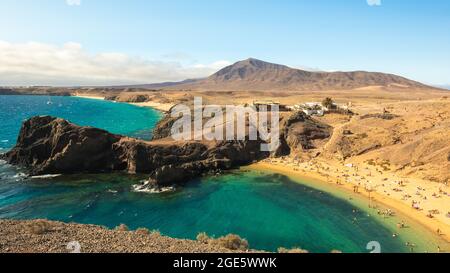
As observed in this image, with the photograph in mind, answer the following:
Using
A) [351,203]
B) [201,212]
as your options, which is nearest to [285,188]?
[351,203]

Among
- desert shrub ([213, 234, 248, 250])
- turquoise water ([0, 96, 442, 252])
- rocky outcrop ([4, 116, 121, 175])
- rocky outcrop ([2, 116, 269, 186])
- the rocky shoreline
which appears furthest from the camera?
rocky outcrop ([2, 116, 269, 186])

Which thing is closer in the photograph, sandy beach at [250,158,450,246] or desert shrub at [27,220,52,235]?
desert shrub at [27,220,52,235]

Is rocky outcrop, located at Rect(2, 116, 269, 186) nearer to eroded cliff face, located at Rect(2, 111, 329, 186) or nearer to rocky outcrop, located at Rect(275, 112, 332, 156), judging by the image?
eroded cliff face, located at Rect(2, 111, 329, 186)

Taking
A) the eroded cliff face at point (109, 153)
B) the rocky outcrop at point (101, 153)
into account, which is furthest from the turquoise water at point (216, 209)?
the rocky outcrop at point (101, 153)

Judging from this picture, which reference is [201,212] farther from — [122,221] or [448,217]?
[448,217]

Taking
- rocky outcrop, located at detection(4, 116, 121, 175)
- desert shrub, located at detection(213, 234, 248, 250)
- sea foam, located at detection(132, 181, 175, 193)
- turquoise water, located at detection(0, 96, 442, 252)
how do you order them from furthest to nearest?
rocky outcrop, located at detection(4, 116, 121, 175), sea foam, located at detection(132, 181, 175, 193), turquoise water, located at detection(0, 96, 442, 252), desert shrub, located at detection(213, 234, 248, 250)

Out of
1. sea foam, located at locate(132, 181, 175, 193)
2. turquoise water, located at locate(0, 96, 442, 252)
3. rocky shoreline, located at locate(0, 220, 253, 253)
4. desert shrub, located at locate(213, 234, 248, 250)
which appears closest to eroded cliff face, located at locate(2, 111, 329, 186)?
sea foam, located at locate(132, 181, 175, 193)

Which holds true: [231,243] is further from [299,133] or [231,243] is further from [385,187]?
[299,133]
